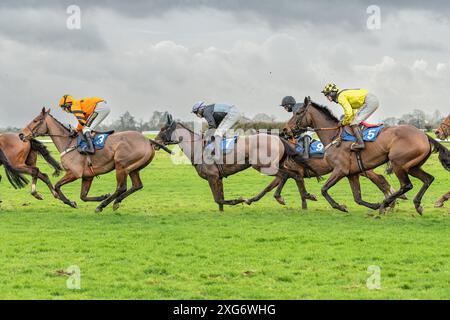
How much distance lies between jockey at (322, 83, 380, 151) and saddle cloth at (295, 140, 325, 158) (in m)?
1.13

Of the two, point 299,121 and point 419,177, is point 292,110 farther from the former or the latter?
point 419,177

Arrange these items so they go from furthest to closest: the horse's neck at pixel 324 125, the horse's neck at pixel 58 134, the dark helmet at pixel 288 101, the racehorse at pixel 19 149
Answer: the racehorse at pixel 19 149, the dark helmet at pixel 288 101, the horse's neck at pixel 58 134, the horse's neck at pixel 324 125

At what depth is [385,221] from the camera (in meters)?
12.1

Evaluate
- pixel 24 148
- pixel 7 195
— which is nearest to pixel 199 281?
pixel 24 148

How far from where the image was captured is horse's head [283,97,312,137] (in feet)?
44.7

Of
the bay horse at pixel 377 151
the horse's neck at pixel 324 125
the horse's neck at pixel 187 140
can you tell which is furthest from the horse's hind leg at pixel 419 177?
the horse's neck at pixel 187 140

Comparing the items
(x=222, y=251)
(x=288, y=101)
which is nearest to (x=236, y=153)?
(x=288, y=101)

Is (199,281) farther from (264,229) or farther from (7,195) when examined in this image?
(7,195)

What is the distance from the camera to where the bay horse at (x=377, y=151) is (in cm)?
1254

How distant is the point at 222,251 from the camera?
933cm

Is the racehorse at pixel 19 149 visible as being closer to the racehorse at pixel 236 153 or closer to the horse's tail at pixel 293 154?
the racehorse at pixel 236 153

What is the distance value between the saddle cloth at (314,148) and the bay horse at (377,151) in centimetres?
72

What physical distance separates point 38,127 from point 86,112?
1.17 metres
